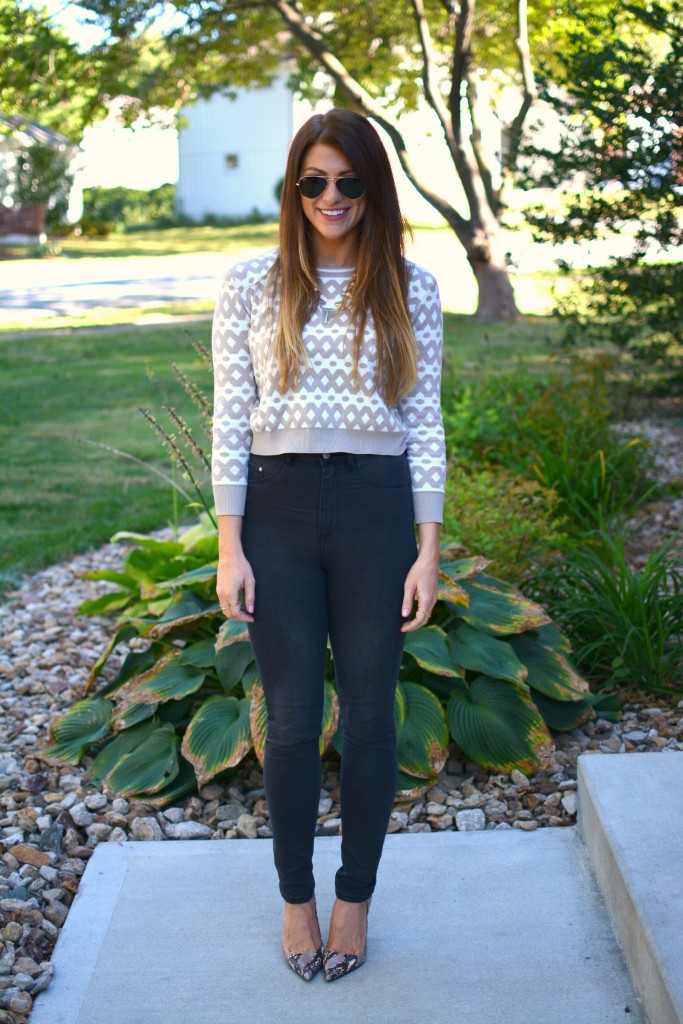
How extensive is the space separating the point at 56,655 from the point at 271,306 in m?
2.60

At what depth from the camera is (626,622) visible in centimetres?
368

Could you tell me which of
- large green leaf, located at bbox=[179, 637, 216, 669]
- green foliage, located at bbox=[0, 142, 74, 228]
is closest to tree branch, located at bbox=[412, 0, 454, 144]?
large green leaf, located at bbox=[179, 637, 216, 669]

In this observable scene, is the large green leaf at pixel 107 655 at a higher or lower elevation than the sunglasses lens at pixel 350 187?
lower

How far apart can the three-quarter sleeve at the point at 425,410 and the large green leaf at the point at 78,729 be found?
173 cm

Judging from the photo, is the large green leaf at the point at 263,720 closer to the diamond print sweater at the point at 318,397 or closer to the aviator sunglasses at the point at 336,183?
the diamond print sweater at the point at 318,397

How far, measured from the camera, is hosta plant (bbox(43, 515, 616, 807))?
3168mm

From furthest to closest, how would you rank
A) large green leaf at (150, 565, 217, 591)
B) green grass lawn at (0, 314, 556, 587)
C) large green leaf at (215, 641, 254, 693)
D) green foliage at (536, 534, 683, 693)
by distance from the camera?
green grass lawn at (0, 314, 556, 587) → green foliage at (536, 534, 683, 693) → large green leaf at (150, 565, 217, 591) → large green leaf at (215, 641, 254, 693)

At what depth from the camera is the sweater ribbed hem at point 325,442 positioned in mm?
2084

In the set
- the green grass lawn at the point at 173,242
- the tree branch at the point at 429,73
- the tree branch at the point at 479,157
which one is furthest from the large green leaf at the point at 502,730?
the green grass lawn at the point at 173,242

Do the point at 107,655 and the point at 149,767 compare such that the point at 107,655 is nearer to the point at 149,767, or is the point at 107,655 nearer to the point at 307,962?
the point at 149,767

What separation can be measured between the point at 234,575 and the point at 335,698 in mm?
1093

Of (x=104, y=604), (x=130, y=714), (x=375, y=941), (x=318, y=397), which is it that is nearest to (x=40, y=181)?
(x=104, y=604)

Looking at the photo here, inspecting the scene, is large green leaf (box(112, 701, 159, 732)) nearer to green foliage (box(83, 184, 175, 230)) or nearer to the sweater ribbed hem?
the sweater ribbed hem

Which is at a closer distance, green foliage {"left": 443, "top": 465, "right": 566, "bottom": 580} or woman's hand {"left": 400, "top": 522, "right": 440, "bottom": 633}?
woman's hand {"left": 400, "top": 522, "right": 440, "bottom": 633}
